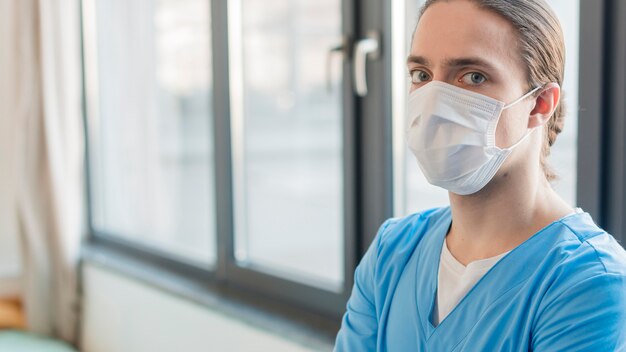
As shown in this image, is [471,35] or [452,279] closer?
[471,35]

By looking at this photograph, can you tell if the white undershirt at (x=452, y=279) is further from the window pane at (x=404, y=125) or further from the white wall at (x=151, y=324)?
the white wall at (x=151, y=324)

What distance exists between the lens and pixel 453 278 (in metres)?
1.14

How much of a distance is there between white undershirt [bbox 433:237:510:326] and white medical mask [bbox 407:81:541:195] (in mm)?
110

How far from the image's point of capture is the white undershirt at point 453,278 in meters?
1.09

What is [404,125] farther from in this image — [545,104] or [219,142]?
[219,142]

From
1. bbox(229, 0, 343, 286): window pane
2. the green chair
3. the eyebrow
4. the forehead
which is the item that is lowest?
the green chair

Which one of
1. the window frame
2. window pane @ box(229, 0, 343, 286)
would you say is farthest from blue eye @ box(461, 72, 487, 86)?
window pane @ box(229, 0, 343, 286)

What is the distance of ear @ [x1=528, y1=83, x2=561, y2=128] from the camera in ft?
3.49

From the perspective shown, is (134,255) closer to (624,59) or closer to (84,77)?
(84,77)

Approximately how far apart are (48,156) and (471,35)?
233cm

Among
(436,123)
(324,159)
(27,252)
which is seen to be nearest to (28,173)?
(27,252)

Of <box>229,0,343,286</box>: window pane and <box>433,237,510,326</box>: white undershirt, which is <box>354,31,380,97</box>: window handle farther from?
<box>433,237,510,326</box>: white undershirt

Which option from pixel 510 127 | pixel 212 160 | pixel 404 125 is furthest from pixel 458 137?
pixel 212 160

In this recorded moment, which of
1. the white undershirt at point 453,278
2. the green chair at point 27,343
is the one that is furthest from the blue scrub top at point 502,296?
the green chair at point 27,343
